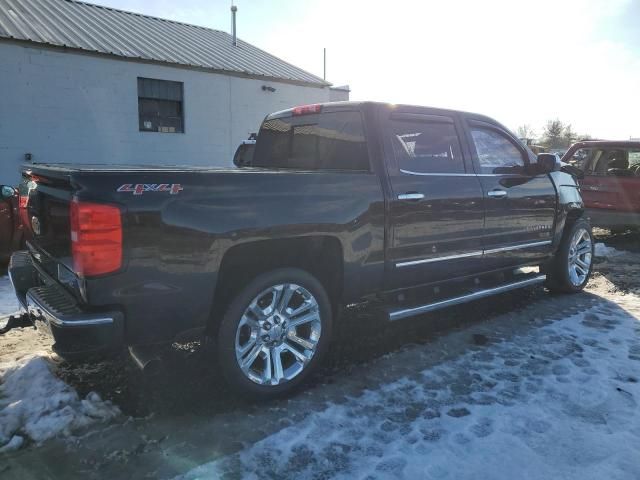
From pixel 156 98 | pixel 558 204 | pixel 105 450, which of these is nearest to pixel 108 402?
pixel 105 450

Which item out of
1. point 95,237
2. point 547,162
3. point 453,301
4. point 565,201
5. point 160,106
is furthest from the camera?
point 160,106

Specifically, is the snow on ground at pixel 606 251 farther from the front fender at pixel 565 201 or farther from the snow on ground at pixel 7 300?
the snow on ground at pixel 7 300

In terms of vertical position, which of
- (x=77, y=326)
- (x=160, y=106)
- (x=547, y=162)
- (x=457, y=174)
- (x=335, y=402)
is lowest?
(x=335, y=402)

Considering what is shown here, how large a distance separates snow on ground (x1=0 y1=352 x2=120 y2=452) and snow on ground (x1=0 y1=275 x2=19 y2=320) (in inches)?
58.6

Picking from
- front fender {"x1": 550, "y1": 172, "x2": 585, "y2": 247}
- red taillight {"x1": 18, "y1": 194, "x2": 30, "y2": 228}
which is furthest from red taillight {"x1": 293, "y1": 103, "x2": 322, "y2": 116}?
front fender {"x1": 550, "y1": 172, "x2": 585, "y2": 247}

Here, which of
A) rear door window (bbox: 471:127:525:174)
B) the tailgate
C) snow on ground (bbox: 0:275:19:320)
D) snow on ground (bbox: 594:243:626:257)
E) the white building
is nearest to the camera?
the tailgate

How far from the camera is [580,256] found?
5.70 m

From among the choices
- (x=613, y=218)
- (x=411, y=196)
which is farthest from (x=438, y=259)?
(x=613, y=218)

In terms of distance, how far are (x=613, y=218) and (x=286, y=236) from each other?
7379 millimetres

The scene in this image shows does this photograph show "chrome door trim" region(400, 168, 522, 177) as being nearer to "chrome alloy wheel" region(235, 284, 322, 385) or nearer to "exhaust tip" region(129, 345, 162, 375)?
"chrome alloy wheel" region(235, 284, 322, 385)

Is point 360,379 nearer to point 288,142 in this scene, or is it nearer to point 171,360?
point 171,360

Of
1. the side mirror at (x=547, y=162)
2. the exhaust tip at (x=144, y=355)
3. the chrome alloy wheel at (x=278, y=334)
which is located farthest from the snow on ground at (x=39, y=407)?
the side mirror at (x=547, y=162)

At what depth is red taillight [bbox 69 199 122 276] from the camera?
236 cm

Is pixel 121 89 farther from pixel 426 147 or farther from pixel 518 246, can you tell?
pixel 518 246
